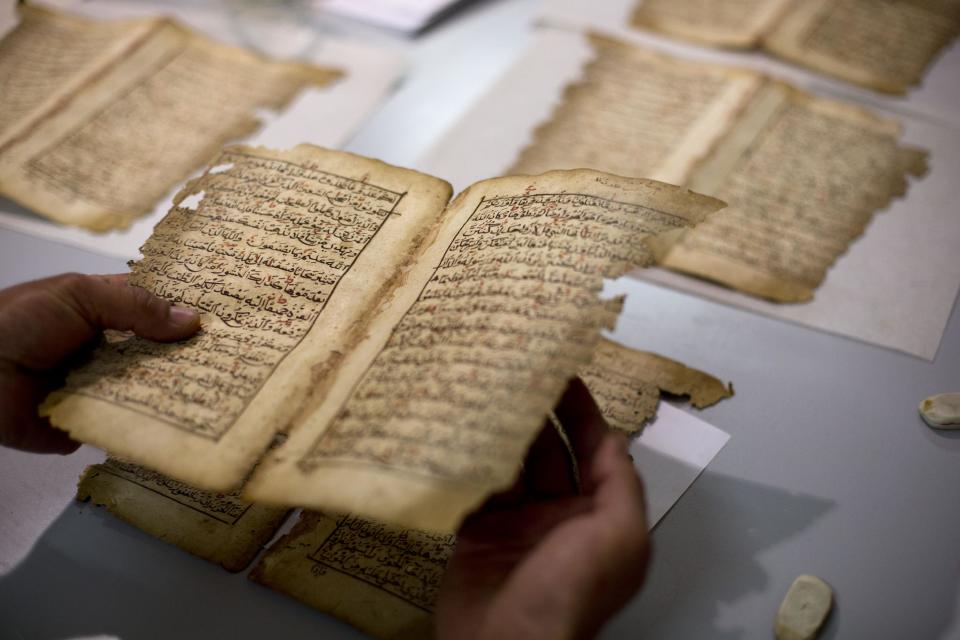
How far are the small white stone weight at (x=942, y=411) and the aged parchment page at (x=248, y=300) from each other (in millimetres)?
838

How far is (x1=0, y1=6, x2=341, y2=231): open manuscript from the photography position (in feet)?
5.76

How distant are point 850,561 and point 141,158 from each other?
1666 millimetres

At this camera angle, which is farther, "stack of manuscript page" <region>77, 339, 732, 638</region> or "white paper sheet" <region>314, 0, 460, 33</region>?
"white paper sheet" <region>314, 0, 460, 33</region>

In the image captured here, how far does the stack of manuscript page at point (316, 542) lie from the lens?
1.03 metres

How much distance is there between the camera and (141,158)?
184 centimetres

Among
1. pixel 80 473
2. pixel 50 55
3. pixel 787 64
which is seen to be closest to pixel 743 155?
pixel 787 64

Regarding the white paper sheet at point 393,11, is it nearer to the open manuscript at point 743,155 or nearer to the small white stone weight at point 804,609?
the open manuscript at point 743,155

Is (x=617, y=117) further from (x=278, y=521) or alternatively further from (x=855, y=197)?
(x=278, y=521)

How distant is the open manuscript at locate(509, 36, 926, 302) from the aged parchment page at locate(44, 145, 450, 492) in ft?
2.09

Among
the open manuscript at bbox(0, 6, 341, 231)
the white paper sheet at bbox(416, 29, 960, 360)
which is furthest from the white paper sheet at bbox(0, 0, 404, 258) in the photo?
the white paper sheet at bbox(416, 29, 960, 360)

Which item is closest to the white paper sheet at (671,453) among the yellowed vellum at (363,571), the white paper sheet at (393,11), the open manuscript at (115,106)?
the yellowed vellum at (363,571)

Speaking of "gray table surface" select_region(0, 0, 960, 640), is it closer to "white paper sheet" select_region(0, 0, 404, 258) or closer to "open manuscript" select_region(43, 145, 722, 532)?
"open manuscript" select_region(43, 145, 722, 532)

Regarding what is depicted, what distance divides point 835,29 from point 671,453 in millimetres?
1530

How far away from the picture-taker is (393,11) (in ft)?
7.77
